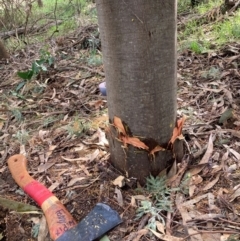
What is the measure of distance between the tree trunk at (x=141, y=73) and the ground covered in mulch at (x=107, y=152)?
15 cm

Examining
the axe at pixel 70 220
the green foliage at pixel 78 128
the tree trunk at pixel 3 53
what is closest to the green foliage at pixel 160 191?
the axe at pixel 70 220

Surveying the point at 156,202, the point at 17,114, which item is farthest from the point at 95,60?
the point at 156,202

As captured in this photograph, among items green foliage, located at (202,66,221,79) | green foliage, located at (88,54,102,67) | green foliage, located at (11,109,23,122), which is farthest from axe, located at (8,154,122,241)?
green foliage, located at (88,54,102,67)

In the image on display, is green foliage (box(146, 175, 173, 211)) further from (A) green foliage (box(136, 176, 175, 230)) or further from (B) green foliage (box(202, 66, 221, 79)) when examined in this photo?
(B) green foliage (box(202, 66, 221, 79))

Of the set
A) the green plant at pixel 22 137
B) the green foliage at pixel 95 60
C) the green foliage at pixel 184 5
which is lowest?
the green plant at pixel 22 137

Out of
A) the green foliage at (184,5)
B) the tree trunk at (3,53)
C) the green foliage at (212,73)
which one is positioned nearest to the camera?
the green foliage at (212,73)

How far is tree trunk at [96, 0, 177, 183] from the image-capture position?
1165 mm

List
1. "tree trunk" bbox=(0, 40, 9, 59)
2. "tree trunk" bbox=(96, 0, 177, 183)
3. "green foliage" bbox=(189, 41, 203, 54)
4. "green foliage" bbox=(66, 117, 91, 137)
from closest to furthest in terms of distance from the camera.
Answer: "tree trunk" bbox=(96, 0, 177, 183) → "green foliage" bbox=(66, 117, 91, 137) → "green foliage" bbox=(189, 41, 203, 54) → "tree trunk" bbox=(0, 40, 9, 59)

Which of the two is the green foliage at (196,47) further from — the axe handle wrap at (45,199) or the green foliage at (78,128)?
the axe handle wrap at (45,199)

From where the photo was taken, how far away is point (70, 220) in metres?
1.37

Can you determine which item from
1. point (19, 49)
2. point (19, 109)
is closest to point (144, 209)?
point (19, 109)

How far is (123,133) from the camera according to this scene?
54.9 inches

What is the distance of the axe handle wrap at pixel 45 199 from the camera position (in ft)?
4.44

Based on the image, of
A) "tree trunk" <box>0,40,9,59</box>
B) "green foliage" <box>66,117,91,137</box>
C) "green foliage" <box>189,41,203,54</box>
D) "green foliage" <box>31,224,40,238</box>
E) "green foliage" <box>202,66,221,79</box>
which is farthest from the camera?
"tree trunk" <box>0,40,9,59</box>
